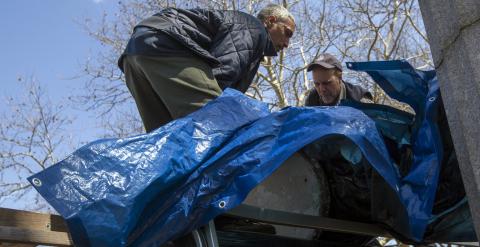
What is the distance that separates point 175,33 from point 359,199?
136cm

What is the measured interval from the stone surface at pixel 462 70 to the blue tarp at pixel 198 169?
42 centimetres

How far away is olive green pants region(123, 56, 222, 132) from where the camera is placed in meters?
3.15

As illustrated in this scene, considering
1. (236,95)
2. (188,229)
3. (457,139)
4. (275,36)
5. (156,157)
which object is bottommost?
(188,229)

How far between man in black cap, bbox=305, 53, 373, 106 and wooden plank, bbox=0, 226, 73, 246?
2.20 meters

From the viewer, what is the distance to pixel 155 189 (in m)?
2.23

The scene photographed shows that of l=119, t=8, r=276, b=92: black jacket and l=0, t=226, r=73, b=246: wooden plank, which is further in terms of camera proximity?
l=119, t=8, r=276, b=92: black jacket

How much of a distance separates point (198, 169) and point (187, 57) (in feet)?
3.50

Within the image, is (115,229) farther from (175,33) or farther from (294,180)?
(175,33)

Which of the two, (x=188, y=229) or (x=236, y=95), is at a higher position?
(x=236, y=95)

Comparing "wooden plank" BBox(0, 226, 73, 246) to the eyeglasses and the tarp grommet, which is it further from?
the eyeglasses

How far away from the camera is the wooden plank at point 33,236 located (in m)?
2.48

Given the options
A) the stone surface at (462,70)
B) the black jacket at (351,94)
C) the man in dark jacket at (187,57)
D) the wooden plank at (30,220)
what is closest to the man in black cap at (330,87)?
the black jacket at (351,94)

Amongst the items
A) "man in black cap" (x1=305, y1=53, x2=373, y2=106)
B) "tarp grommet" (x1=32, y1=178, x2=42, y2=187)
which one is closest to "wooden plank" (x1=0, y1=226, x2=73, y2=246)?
"tarp grommet" (x1=32, y1=178, x2=42, y2=187)

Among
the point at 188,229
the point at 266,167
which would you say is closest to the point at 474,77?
the point at 266,167
